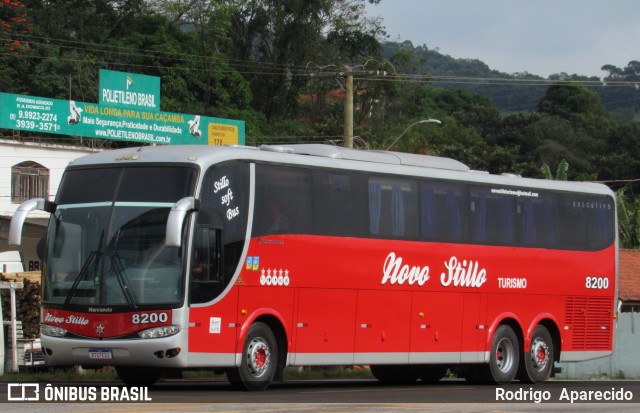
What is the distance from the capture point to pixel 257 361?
1747 centimetres

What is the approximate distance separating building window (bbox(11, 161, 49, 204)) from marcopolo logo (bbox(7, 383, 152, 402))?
30.5 m

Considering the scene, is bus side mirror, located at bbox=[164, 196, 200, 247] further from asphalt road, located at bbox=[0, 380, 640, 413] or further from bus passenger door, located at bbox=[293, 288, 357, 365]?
bus passenger door, located at bbox=[293, 288, 357, 365]

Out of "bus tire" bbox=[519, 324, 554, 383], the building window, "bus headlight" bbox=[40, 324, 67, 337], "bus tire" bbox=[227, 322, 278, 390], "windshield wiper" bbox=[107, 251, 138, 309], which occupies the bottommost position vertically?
"bus tire" bbox=[519, 324, 554, 383]

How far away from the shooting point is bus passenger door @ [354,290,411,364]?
1967 centimetres

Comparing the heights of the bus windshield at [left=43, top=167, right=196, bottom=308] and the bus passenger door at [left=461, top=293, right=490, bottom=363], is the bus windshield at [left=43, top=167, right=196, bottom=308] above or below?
above

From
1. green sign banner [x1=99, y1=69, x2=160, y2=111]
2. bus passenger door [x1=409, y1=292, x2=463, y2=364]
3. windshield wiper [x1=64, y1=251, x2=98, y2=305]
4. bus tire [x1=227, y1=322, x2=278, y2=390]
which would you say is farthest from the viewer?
green sign banner [x1=99, y1=69, x2=160, y2=111]

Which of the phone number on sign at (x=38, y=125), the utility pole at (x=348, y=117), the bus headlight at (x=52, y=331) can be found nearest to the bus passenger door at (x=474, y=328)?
the bus headlight at (x=52, y=331)

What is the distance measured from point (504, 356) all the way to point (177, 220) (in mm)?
9418

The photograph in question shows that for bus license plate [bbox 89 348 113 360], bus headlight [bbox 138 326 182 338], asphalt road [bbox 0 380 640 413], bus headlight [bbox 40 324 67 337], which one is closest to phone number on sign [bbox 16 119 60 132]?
asphalt road [bbox 0 380 640 413]

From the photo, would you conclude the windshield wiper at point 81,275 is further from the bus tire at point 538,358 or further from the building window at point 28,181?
the building window at point 28,181

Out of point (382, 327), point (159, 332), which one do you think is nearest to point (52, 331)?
point (159, 332)

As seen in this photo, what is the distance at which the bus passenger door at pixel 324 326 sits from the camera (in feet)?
60.4

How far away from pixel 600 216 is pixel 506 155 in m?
48.4

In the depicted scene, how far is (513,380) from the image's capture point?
77.3 ft
